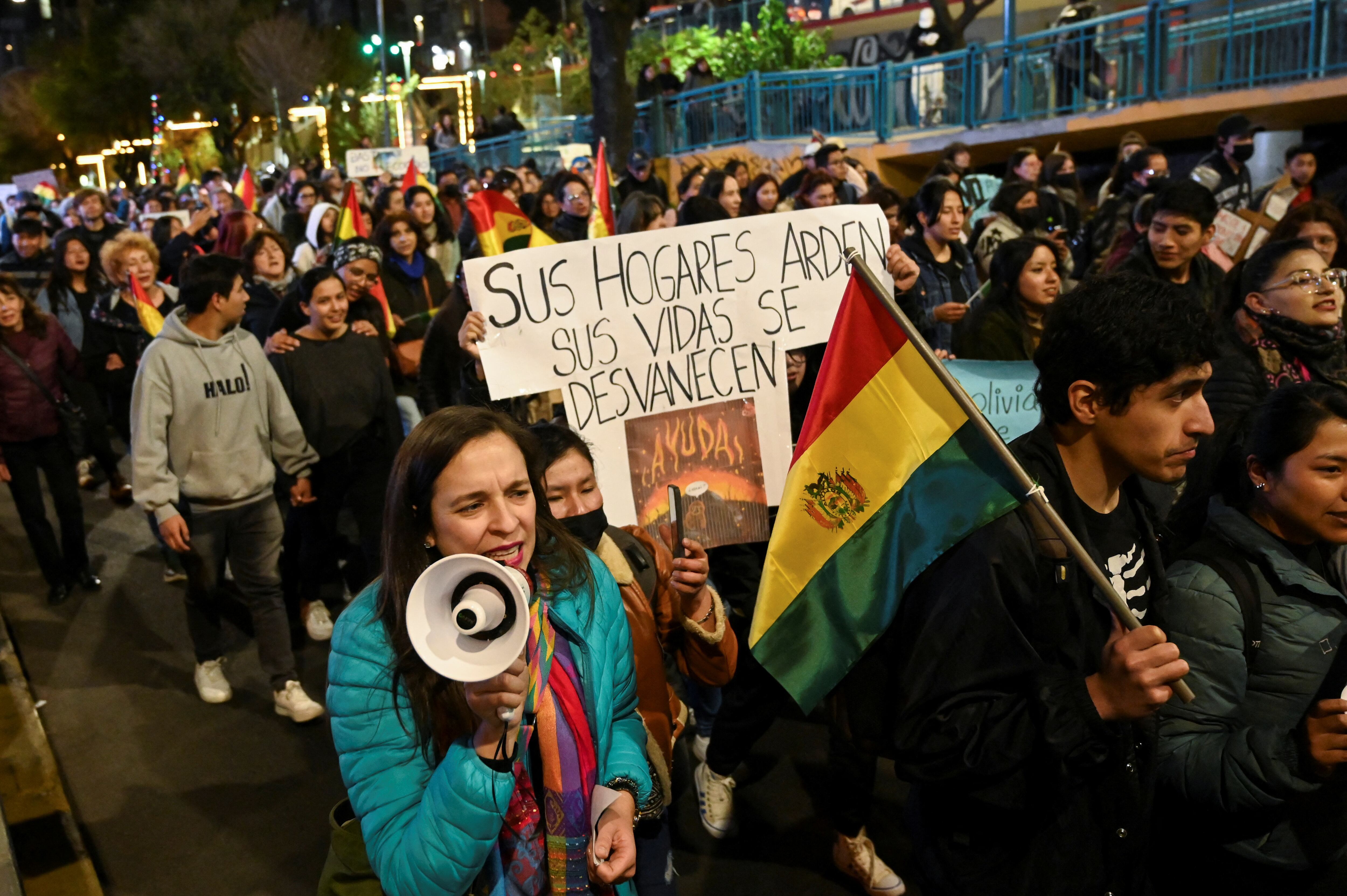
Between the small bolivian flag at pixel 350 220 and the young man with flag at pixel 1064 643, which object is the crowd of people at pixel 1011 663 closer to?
the young man with flag at pixel 1064 643

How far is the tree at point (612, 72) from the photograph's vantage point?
72.7ft

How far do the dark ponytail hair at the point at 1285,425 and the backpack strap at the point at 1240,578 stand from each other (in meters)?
0.17

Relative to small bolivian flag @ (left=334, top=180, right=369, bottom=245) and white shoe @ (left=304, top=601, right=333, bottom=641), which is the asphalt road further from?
small bolivian flag @ (left=334, top=180, right=369, bottom=245)

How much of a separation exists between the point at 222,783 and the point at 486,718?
3.56 meters

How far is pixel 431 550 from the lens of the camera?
91.1 inches

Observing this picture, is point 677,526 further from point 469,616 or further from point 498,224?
point 498,224

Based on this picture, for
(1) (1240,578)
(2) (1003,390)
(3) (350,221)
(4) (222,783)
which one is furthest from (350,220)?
(1) (1240,578)

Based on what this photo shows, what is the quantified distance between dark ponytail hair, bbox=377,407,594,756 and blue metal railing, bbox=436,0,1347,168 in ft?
47.9

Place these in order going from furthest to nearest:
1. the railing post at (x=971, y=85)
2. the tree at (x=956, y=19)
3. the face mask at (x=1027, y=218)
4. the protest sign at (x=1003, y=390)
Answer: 1. the tree at (x=956, y=19)
2. the railing post at (x=971, y=85)
3. the face mask at (x=1027, y=218)
4. the protest sign at (x=1003, y=390)

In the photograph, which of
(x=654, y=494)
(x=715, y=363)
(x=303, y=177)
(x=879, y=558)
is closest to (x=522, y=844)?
(x=879, y=558)

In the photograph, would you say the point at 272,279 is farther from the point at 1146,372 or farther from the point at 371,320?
the point at 1146,372

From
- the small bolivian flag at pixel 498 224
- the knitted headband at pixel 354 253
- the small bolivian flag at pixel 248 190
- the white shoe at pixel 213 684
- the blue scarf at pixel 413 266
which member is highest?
the small bolivian flag at pixel 248 190

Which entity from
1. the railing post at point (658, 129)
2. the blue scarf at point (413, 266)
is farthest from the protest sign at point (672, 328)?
the railing post at point (658, 129)

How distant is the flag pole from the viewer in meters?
2.07
